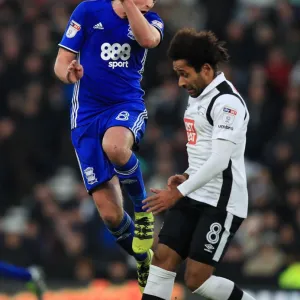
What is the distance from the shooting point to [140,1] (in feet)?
28.1

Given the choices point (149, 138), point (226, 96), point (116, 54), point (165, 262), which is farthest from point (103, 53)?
point (149, 138)

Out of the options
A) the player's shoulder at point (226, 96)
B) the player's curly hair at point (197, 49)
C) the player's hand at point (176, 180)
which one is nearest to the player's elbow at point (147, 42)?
the player's curly hair at point (197, 49)

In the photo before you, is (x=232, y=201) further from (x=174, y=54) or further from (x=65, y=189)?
(x=65, y=189)

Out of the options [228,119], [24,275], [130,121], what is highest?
[228,119]

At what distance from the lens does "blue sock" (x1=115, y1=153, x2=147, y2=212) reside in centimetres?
861

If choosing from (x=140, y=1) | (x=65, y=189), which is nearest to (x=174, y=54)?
(x=140, y=1)

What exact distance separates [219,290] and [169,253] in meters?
0.47

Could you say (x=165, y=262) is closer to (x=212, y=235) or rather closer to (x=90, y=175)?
(x=212, y=235)

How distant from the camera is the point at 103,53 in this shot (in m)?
8.70

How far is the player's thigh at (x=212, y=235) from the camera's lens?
8.34m

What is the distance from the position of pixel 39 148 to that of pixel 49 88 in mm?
910

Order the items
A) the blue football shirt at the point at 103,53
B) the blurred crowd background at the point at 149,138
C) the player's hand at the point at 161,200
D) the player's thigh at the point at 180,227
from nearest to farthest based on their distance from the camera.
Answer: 1. the player's hand at the point at 161,200
2. the player's thigh at the point at 180,227
3. the blue football shirt at the point at 103,53
4. the blurred crowd background at the point at 149,138

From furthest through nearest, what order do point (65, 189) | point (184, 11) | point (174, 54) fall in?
point (184, 11), point (65, 189), point (174, 54)

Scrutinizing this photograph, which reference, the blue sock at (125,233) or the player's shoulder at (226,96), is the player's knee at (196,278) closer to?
the blue sock at (125,233)
